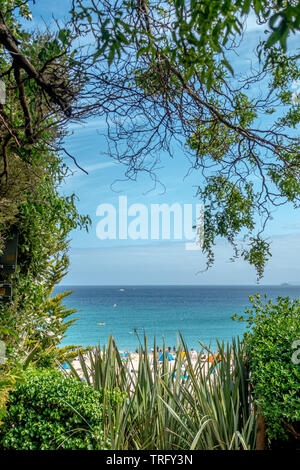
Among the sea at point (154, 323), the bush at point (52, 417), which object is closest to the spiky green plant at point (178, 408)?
the bush at point (52, 417)

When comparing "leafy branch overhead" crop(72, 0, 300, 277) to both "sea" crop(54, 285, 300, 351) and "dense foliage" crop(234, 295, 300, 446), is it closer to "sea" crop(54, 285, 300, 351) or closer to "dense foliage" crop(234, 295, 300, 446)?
"dense foliage" crop(234, 295, 300, 446)

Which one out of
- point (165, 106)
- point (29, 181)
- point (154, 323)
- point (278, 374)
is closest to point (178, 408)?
point (278, 374)

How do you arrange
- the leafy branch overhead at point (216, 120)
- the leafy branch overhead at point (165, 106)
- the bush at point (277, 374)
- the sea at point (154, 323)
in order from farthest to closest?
the sea at point (154, 323) → the leafy branch overhead at point (216, 120) → the leafy branch overhead at point (165, 106) → the bush at point (277, 374)

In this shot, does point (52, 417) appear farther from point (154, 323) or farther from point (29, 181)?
point (154, 323)

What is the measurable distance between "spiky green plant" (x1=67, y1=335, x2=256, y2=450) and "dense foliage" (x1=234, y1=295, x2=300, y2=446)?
0.60ft

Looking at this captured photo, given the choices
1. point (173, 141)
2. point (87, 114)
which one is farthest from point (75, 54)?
point (173, 141)

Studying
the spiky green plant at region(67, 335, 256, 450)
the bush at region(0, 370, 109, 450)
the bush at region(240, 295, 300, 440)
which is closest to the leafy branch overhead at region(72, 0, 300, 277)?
the bush at region(240, 295, 300, 440)

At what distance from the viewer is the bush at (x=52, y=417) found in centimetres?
270

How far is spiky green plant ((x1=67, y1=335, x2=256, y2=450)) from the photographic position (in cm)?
275

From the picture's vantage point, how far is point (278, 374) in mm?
2574

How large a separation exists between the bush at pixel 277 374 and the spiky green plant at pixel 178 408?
0.60ft

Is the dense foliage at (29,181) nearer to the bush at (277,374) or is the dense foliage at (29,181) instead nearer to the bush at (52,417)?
the bush at (52,417)
